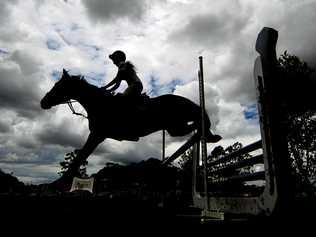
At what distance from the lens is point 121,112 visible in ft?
14.7

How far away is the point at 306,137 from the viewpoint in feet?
40.2

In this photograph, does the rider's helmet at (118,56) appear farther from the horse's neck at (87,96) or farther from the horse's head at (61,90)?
the horse's head at (61,90)

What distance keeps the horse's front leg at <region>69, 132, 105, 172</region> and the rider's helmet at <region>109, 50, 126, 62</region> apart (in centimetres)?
148

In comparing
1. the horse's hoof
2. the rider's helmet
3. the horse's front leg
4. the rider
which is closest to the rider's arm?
the rider

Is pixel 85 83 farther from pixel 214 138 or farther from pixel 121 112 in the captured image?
pixel 214 138

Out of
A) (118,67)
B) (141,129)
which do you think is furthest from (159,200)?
(118,67)

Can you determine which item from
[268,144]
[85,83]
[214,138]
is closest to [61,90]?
[85,83]

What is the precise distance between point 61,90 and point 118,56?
4.04 feet

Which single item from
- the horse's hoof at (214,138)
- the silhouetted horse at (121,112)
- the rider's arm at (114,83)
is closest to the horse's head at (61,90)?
the silhouetted horse at (121,112)

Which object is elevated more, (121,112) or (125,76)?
(125,76)

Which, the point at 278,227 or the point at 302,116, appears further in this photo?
the point at 302,116

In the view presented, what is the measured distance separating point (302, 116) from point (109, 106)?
442 inches

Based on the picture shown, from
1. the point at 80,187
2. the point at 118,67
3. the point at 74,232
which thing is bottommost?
the point at 74,232

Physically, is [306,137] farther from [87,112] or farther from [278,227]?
[278,227]
